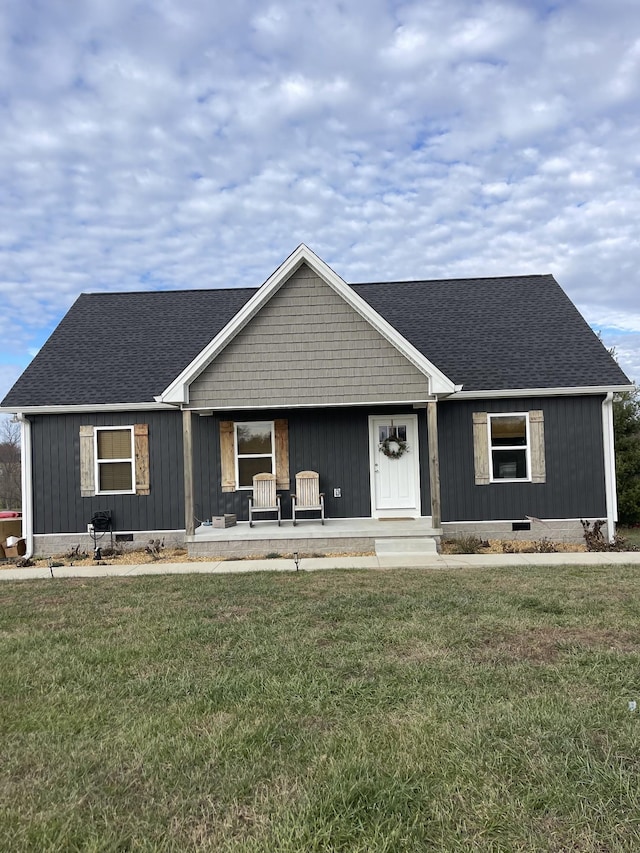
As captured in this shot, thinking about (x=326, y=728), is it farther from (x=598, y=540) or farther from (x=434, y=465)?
(x=598, y=540)

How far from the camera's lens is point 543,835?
8.61 ft

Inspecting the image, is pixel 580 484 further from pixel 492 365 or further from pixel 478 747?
pixel 478 747

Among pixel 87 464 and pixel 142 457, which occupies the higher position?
pixel 142 457

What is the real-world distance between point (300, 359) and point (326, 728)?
26.6 feet

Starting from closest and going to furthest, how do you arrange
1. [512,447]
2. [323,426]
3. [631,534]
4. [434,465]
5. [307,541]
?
[434,465], [307,541], [512,447], [323,426], [631,534]

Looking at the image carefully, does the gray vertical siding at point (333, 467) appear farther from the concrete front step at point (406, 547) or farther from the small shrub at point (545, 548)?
the concrete front step at point (406, 547)

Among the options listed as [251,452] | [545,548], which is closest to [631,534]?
[545,548]

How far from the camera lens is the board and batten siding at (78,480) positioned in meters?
12.4

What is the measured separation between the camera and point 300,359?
36.6 feet

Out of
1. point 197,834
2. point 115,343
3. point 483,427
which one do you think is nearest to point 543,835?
point 197,834

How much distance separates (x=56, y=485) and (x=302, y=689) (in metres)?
9.87

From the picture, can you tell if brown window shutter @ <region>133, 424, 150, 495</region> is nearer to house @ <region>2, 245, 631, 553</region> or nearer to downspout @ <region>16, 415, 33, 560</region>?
house @ <region>2, 245, 631, 553</region>

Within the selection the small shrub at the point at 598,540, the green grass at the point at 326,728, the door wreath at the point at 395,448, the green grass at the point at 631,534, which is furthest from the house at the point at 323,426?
the green grass at the point at 326,728

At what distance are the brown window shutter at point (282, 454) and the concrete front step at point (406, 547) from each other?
2832 mm
